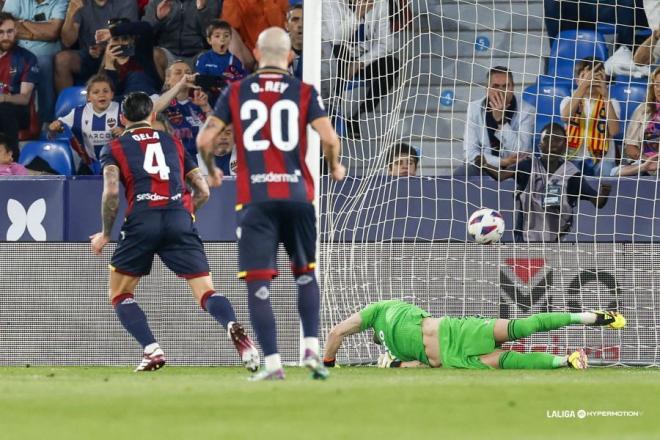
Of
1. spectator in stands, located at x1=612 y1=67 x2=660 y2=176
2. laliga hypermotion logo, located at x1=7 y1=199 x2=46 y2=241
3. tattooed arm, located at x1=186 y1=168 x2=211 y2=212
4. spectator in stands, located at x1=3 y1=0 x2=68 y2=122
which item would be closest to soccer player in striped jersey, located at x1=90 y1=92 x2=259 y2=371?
tattooed arm, located at x1=186 y1=168 x2=211 y2=212

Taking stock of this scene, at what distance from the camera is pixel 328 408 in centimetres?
618

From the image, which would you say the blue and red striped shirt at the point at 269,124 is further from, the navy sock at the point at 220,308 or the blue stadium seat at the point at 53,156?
the blue stadium seat at the point at 53,156

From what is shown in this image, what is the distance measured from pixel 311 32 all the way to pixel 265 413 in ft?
19.2

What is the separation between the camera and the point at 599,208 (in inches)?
477

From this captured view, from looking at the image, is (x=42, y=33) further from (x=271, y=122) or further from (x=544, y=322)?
(x=271, y=122)

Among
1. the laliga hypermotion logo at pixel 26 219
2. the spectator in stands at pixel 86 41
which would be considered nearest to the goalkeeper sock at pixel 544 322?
the laliga hypermotion logo at pixel 26 219

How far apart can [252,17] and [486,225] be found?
4.97m

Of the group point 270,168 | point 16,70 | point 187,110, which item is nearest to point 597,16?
point 187,110

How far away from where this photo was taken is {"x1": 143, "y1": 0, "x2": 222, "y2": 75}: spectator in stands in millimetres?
15344

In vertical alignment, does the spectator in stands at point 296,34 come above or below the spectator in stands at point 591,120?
above

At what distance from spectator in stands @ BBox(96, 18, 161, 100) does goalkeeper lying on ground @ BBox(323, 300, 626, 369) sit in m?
5.28

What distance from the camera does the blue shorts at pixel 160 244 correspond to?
994cm

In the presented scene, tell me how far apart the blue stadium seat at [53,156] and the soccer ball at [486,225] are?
478 centimetres

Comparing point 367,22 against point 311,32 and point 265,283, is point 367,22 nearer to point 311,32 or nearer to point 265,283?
point 311,32
